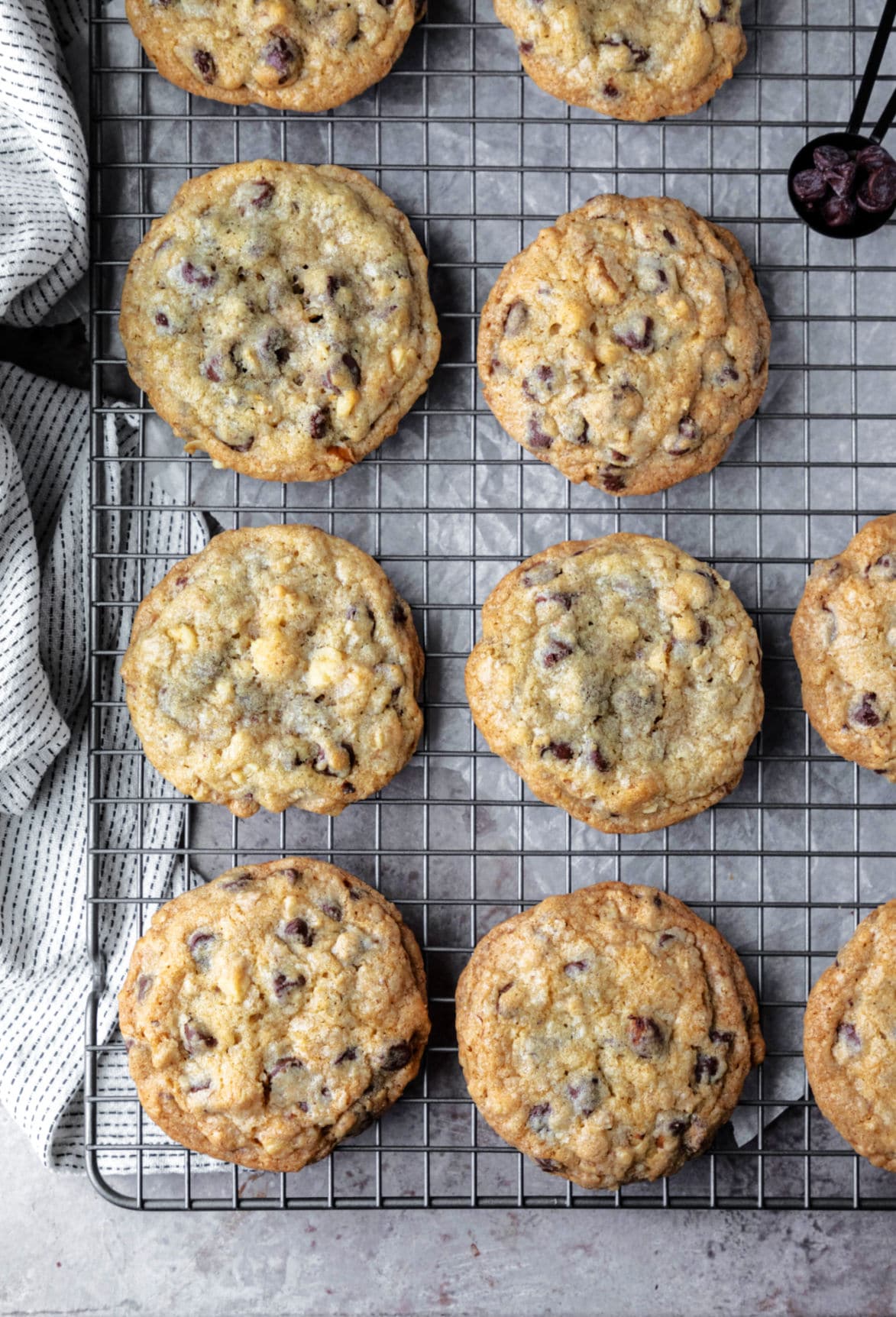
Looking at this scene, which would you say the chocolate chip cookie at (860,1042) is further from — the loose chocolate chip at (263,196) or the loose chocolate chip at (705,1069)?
the loose chocolate chip at (263,196)

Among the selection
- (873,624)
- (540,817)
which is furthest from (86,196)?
(873,624)

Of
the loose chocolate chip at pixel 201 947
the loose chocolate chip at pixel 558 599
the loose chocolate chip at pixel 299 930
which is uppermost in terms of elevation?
the loose chocolate chip at pixel 558 599

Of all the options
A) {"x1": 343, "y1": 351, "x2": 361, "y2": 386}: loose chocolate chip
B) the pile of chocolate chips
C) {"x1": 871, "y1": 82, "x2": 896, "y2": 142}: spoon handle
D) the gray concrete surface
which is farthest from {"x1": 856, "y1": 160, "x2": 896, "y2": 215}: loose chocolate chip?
the gray concrete surface

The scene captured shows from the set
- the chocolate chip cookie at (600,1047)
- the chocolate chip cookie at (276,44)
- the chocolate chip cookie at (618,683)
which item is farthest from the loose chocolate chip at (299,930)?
the chocolate chip cookie at (276,44)

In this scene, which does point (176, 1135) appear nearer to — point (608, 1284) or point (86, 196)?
point (608, 1284)

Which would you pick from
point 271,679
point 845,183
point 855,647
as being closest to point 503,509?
point 271,679

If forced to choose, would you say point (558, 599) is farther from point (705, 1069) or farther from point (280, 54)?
point (280, 54)
